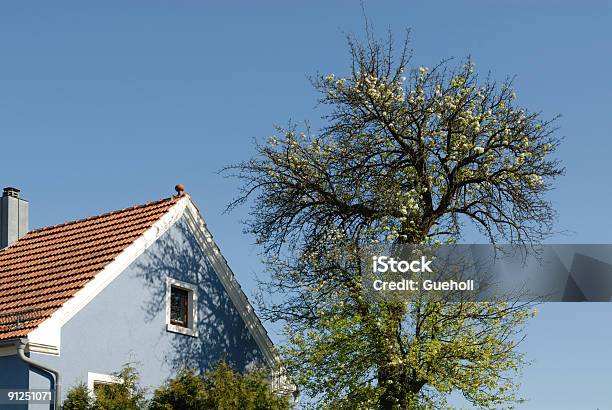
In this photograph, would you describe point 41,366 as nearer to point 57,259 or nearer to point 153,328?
point 153,328

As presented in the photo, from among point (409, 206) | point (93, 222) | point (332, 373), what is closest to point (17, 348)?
point (93, 222)

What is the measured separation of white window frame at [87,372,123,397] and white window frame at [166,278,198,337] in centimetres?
257

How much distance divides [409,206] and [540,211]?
382 centimetres

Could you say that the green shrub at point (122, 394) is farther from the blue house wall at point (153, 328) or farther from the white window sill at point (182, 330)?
the white window sill at point (182, 330)

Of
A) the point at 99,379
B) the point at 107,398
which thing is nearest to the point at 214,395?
the point at 107,398

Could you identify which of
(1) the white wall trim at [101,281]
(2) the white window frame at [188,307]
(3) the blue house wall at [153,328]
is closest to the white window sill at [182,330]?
(2) the white window frame at [188,307]

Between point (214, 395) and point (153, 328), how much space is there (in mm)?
3515

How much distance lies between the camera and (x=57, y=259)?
25.0 meters

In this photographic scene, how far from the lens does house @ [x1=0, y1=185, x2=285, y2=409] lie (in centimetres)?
2111

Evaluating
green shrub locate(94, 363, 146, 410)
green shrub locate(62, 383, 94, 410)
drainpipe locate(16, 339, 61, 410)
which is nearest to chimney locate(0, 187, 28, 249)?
green shrub locate(94, 363, 146, 410)

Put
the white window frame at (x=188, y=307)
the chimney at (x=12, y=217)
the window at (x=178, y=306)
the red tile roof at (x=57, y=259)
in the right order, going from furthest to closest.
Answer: the chimney at (x=12, y=217) < the window at (x=178, y=306) < the white window frame at (x=188, y=307) < the red tile roof at (x=57, y=259)

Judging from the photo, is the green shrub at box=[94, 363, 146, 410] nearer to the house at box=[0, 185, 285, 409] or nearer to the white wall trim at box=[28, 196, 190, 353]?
the house at box=[0, 185, 285, 409]

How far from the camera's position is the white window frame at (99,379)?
858 inches

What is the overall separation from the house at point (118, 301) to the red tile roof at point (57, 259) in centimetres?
4
